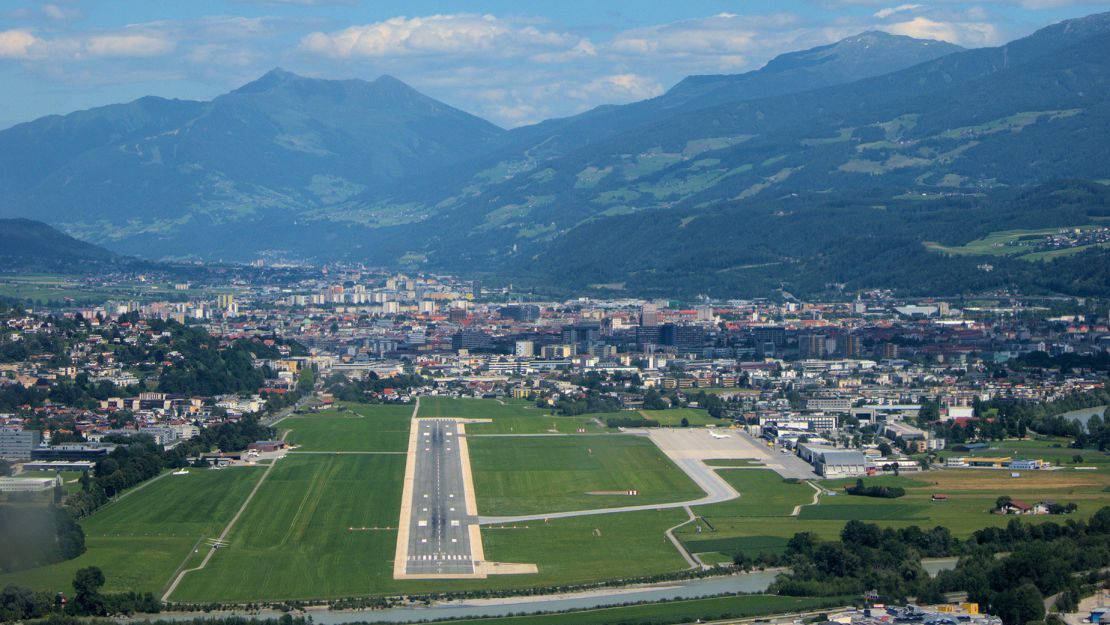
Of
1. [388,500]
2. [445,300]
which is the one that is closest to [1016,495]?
[388,500]

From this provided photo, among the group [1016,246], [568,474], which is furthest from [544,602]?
[1016,246]

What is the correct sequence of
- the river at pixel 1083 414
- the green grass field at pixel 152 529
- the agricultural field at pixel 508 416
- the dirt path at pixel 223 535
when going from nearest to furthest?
1. the dirt path at pixel 223 535
2. the green grass field at pixel 152 529
3. the river at pixel 1083 414
4. the agricultural field at pixel 508 416

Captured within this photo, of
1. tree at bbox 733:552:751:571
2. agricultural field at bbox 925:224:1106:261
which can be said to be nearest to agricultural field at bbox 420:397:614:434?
tree at bbox 733:552:751:571

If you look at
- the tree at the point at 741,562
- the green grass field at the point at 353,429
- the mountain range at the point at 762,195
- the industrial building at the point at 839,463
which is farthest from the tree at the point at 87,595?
the mountain range at the point at 762,195

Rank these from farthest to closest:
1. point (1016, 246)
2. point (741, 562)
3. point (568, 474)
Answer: point (1016, 246), point (568, 474), point (741, 562)

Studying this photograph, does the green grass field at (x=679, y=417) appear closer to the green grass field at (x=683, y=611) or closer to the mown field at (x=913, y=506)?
the mown field at (x=913, y=506)

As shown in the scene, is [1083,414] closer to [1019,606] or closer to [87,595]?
[1019,606]
